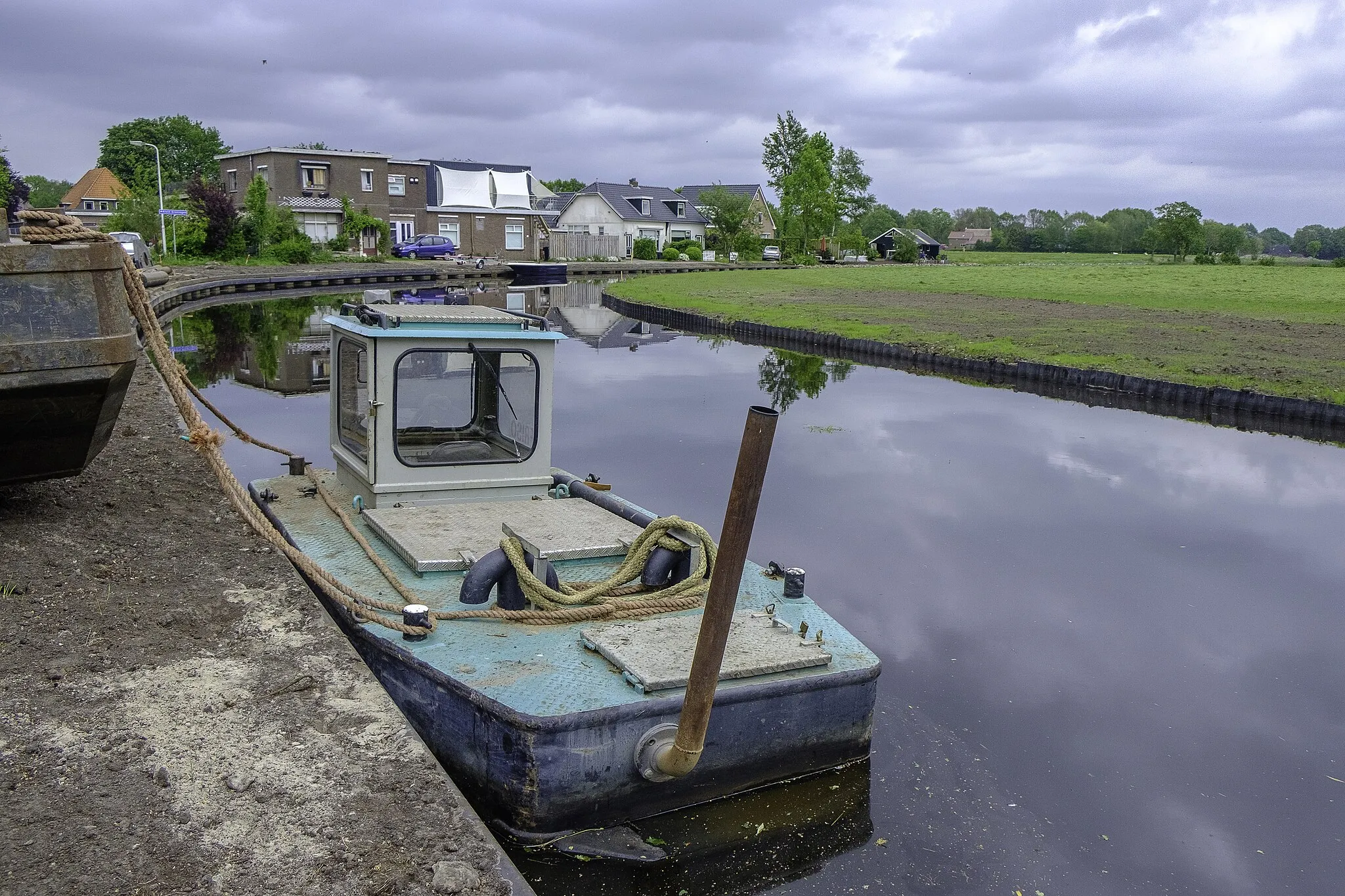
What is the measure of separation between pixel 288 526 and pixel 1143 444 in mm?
14159

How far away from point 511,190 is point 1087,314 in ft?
155

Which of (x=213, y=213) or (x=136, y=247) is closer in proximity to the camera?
(x=136, y=247)

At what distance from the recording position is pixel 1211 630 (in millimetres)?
→ 9477

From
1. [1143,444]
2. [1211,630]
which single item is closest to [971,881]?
[1211,630]

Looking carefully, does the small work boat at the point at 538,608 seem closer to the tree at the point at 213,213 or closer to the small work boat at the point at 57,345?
the small work boat at the point at 57,345

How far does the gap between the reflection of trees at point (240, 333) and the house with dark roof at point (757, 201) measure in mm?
53865

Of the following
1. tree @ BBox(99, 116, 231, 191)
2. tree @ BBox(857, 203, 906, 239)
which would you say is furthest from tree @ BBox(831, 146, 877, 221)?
tree @ BBox(99, 116, 231, 191)

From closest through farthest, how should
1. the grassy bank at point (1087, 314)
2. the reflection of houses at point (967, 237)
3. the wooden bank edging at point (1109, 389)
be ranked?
the wooden bank edging at point (1109, 389) < the grassy bank at point (1087, 314) < the reflection of houses at point (967, 237)

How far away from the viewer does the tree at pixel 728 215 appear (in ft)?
263

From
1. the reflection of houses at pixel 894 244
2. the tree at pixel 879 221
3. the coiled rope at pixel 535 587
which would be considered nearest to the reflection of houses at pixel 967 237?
the tree at pixel 879 221

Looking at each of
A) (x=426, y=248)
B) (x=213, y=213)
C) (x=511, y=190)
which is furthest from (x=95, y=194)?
(x=213, y=213)

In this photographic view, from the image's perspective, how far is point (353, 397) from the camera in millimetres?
8102

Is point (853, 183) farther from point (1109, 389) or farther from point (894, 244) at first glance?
point (1109, 389)

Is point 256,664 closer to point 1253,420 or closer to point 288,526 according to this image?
point 288,526
